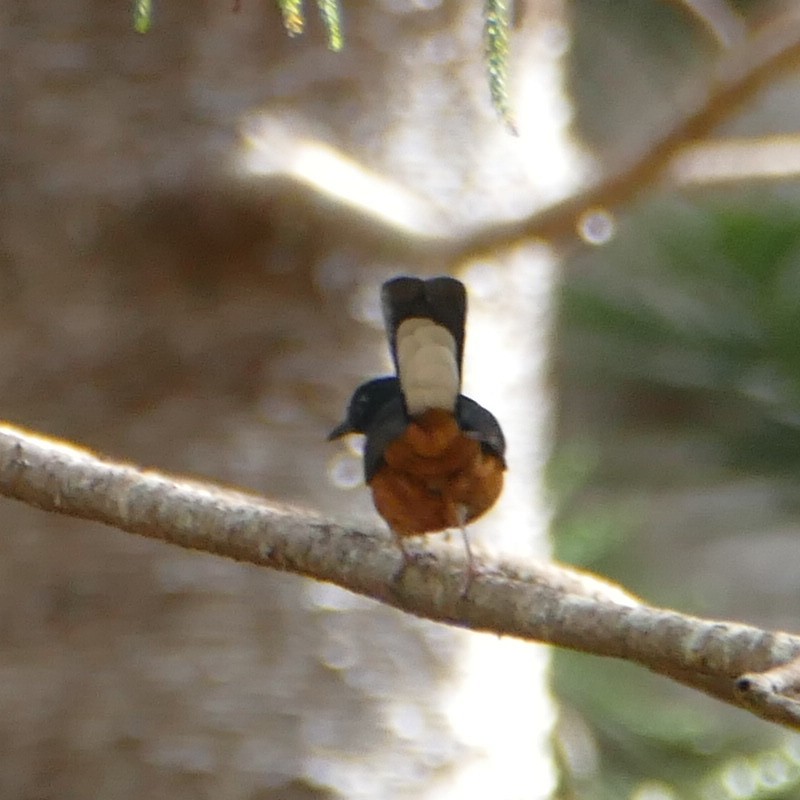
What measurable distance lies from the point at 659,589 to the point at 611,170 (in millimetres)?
2296

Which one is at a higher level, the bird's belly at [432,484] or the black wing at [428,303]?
the black wing at [428,303]

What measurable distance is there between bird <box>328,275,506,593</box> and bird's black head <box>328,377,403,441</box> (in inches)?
1.4

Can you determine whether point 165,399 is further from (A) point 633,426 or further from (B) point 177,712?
(A) point 633,426

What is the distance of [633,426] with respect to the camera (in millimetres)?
4449

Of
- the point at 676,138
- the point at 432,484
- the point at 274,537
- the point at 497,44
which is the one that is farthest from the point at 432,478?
the point at 676,138

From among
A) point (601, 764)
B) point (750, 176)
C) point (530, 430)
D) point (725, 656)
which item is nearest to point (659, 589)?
point (601, 764)

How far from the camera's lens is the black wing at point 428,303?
1.50m

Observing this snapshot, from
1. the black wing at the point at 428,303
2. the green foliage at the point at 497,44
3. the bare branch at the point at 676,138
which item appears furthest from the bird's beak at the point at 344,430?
the green foliage at the point at 497,44

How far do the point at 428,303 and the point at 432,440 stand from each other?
173 millimetres

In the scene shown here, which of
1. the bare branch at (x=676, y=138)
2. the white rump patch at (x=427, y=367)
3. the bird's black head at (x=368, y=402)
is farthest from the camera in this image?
the bare branch at (x=676, y=138)

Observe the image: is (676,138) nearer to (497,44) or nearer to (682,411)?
(497,44)

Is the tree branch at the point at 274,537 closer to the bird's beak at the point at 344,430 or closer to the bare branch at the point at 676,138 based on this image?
the bird's beak at the point at 344,430

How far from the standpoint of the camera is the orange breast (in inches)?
55.6

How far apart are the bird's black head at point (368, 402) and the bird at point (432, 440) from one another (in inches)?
1.4
